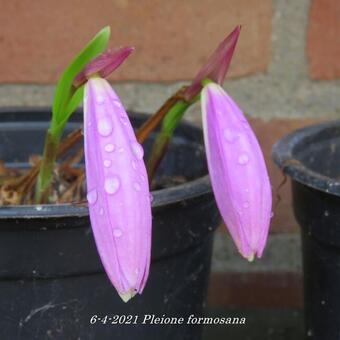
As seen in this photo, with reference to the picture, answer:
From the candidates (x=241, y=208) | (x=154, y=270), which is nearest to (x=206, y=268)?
(x=154, y=270)

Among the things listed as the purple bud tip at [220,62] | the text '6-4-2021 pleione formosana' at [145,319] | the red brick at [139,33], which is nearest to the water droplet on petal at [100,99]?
the purple bud tip at [220,62]

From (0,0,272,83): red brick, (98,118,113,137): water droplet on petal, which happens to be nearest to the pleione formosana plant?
(98,118,113,137): water droplet on petal

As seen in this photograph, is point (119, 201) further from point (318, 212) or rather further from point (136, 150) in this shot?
point (318, 212)

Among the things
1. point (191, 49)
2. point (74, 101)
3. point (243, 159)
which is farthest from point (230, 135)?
point (191, 49)

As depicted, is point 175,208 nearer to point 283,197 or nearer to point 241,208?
point 241,208

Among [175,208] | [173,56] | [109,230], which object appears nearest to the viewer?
[109,230]

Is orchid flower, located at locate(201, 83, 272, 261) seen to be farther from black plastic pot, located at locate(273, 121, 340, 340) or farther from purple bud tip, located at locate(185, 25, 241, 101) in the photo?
black plastic pot, located at locate(273, 121, 340, 340)
